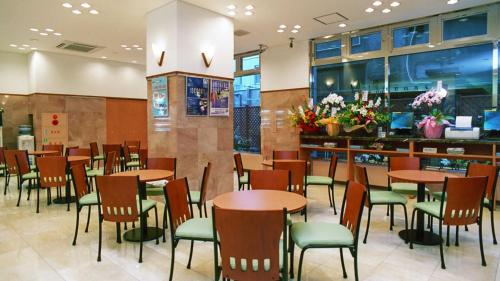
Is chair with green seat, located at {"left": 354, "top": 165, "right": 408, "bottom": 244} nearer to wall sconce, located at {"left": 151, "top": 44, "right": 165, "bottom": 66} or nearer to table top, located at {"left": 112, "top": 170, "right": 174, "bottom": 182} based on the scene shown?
table top, located at {"left": 112, "top": 170, "right": 174, "bottom": 182}

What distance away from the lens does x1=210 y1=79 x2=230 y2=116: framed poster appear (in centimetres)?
561

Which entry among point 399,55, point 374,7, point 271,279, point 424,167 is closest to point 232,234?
point 271,279

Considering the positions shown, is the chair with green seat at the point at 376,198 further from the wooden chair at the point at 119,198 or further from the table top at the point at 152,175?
the wooden chair at the point at 119,198

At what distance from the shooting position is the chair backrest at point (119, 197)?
3156 millimetres

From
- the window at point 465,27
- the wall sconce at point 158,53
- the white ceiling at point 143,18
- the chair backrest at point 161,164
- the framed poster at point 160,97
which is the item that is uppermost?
the white ceiling at point 143,18

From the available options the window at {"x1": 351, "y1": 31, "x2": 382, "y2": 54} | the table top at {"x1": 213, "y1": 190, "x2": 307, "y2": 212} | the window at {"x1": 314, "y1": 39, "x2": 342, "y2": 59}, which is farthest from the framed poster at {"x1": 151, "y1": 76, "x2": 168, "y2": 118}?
the window at {"x1": 351, "y1": 31, "x2": 382, "y2": 54}

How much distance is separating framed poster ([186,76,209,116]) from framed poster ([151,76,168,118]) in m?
0.38

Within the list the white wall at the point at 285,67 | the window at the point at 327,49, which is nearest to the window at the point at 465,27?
the window at the point at 327,49

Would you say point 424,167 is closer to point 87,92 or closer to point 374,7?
point 374,7

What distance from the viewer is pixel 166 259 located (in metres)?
3.29

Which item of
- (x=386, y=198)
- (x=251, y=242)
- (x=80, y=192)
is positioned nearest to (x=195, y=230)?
(x=251, y=242)

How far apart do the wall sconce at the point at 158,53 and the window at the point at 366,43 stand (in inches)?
162

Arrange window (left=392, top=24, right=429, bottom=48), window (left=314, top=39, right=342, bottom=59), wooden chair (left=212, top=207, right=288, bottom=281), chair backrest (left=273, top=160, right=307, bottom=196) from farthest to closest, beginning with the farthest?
window (left=314, top=39, right=342, bottom=59), window (left=392, top=24, right=429, bottom=48), chair backrest (left=273, top=160, right=307, bottom=196), wooden chair (left=212, top=207, right=288, bottom=281)

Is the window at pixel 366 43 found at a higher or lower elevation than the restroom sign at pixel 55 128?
higher
